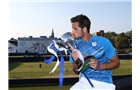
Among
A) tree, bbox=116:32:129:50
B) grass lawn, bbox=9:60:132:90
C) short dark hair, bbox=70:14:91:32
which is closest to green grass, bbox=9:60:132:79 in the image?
grass lawn, bbox=9:60:132:90

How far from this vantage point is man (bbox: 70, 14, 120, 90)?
314 cm

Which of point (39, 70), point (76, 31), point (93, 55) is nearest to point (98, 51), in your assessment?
point (93, 55)

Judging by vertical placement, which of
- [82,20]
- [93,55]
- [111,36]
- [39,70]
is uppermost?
[82,20]

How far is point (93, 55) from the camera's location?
3133 mm

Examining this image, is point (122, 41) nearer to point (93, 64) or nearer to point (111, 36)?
point (111, 36)

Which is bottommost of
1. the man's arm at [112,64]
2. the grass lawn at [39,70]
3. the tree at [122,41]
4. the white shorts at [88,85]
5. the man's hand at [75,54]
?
the white shorts at [88,85]

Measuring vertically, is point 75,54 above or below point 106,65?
above

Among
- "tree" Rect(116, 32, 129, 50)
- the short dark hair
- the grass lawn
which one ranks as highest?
the short dark hair

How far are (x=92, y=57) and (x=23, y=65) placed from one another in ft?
3.38

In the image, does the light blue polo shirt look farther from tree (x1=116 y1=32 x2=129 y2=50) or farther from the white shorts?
tree (x1=116 y1=32 x2=129 y2=50)

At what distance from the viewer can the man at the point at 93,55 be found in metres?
3.14

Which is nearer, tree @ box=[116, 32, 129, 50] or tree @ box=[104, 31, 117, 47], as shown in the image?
tree @ box=[104, 31, 117, 47]

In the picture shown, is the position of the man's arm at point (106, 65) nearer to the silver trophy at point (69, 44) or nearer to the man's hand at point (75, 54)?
the silver trophy at point (69, 44)

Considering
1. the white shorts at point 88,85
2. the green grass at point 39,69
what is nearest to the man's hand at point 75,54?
the green grass at point 39,69
